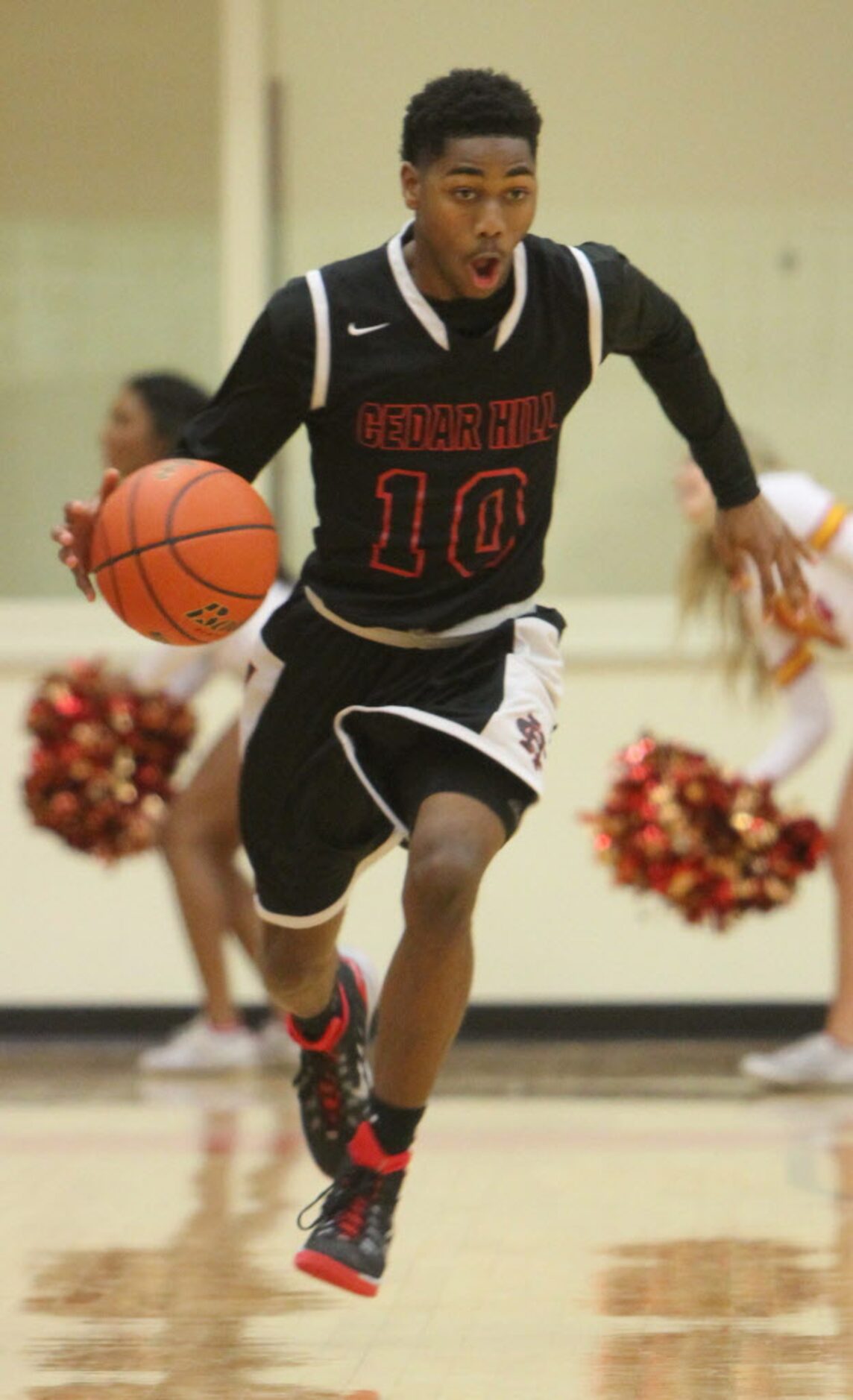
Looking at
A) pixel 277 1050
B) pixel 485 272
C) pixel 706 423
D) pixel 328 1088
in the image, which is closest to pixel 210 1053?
pixel 277 1050

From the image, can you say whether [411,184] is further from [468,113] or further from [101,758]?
[101,758]

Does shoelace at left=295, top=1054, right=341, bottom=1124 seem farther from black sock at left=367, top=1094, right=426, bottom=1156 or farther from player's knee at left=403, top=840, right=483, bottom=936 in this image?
player's knee at left=403, top=840, right=483, bottom=936

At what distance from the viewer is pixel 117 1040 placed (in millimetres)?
8211

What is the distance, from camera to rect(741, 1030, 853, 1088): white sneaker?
6723 millimetres

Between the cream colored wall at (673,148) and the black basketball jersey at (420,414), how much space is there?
4543 mm

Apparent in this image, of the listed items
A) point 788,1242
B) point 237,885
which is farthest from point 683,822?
point 788,1242

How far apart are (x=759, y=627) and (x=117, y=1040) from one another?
9.91ft

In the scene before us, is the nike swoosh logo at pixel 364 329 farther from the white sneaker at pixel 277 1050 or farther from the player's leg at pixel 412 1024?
the white sneaker at pixel 277 1050

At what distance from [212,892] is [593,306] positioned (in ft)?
12.0

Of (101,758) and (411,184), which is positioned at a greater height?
(411,184)

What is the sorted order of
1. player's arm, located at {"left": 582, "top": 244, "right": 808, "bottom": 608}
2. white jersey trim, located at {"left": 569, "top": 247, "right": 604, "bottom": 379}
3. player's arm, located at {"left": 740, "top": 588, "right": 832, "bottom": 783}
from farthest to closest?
player's arm, located at {"left": 740, "top": 588, "right": 832, "bottom": 783} < player's arm, located at {"left": 582, "top": 244, "right": 808, "bottom": 608} < white jersey trim, located at {"left": 569, "top": 247, "right": 604, "bottom": 379}

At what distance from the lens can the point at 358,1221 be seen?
11.7 ft

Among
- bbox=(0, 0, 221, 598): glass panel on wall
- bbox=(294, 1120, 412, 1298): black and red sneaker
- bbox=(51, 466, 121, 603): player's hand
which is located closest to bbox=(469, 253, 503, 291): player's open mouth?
bbox=(51, 466, 121, 603): player's hand

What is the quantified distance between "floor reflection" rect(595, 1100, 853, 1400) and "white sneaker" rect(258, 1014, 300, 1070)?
104 inches
